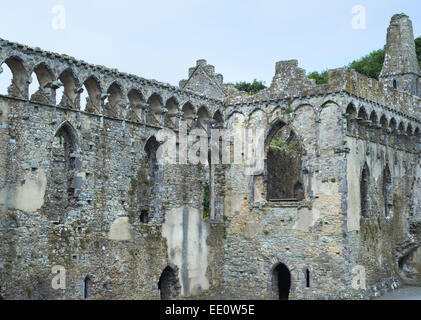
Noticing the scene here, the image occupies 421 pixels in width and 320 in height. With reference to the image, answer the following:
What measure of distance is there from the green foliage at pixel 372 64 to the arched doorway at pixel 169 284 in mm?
28507

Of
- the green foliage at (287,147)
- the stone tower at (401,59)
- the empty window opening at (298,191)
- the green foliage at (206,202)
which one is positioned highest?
the stone tower at (401,59)

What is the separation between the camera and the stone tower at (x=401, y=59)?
2762 cm

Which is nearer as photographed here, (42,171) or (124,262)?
(42,171)

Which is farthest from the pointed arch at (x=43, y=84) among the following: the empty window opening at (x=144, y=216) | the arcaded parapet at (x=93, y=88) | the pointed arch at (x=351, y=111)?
the pointed arch at (x=351, y=111)

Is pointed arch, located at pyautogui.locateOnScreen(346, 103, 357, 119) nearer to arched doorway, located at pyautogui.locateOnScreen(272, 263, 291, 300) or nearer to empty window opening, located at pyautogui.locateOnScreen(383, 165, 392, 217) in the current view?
empty window opening, located at pyautogui.locateOnScreen(383, 165, 392, 217)

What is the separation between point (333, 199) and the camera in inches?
799

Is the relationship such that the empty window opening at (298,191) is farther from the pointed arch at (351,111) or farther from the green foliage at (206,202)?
the pointed arch at (351,111)

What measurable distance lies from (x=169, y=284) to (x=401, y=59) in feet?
50.7

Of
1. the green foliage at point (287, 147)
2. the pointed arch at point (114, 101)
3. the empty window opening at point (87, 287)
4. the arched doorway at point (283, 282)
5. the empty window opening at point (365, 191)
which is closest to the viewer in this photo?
the empty window opening at point (87, 287)

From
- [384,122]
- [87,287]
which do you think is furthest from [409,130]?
[87,287]

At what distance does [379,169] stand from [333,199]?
12.7 ft

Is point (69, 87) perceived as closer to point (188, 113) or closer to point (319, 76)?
point (188, 113)

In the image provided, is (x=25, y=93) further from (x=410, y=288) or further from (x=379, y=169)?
(x=410, y=288)
